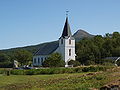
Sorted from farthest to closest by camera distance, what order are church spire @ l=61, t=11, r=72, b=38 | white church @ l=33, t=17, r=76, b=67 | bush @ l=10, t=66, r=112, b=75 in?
white church @ l=33, t=17, r=76, b=67 < church spire @ l=61, t=11, r=72, b=38 < bush @ l=10, t=66, r=112, b=75

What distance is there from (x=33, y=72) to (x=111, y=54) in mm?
49903

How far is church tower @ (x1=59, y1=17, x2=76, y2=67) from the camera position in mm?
84125

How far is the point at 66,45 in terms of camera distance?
86.2 m

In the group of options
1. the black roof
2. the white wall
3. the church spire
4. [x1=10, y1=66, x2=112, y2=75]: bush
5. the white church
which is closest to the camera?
[x1=10, y1=66, x2=112, y2=75]: bush

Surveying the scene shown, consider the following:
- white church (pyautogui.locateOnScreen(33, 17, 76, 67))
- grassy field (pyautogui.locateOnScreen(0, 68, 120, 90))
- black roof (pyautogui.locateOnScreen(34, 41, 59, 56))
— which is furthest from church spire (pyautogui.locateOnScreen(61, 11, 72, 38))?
grassy field (pyautogui.locateOnScreen(0, 68, 120, 90))

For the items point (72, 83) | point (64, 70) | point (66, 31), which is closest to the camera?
point (72, 83)

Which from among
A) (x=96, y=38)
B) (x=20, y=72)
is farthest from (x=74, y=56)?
(x=20, y=72)

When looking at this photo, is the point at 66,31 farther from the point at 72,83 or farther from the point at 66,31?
the point at 72,83

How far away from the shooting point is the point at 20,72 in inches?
1742

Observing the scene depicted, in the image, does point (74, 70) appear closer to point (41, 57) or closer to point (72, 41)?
point (72, 41)

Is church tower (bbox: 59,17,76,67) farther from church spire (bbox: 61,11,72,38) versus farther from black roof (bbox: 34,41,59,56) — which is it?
black roof (bbox: 34,41,59,56)

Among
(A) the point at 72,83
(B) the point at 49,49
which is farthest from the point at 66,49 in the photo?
(A) the point at 72,83

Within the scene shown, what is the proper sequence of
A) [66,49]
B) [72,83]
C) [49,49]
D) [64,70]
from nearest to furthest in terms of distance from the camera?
[72,83], [64,70], [66,49], [49,49]

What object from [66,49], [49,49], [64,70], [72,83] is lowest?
[72,83]
